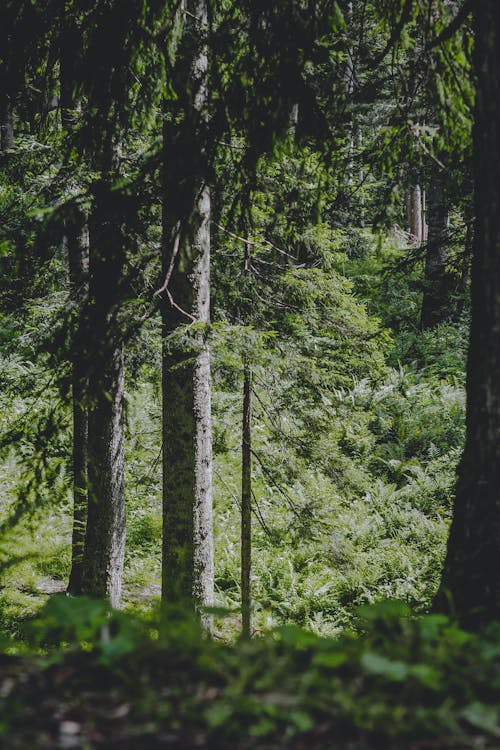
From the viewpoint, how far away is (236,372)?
308 inches

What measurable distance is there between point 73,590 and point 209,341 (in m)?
5.32

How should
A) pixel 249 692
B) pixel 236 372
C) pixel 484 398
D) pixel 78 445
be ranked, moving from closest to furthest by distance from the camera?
pixel 249 692 → pixel 484 398 → pixel 236 372 → pixel 78 445

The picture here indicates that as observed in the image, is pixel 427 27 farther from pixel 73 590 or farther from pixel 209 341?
pixel 73 590

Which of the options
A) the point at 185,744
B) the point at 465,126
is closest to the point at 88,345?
the point at 185,744

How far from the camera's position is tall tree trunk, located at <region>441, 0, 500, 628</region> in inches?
116

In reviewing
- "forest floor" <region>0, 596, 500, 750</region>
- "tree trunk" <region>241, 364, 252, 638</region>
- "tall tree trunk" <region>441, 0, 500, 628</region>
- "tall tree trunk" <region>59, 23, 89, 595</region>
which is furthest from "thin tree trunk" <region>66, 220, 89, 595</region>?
"forest floor" <region>0, 596, 500, 750</region>

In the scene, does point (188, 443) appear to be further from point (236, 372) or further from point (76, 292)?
point (76, 292)

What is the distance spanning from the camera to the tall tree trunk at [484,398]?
9.64 feet

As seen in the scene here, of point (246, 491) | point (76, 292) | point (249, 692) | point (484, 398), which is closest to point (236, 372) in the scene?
point (246, 491)

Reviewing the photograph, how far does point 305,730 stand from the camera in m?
1.77

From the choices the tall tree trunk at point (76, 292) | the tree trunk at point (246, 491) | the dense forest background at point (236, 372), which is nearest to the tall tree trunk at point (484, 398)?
the dense forest background at point (236, 372)

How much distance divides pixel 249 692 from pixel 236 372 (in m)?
6.00

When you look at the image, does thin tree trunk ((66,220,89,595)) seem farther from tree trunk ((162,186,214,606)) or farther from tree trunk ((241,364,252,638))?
tree trunk ((241,364,252,638))

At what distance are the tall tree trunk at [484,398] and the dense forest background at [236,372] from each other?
0.02m
